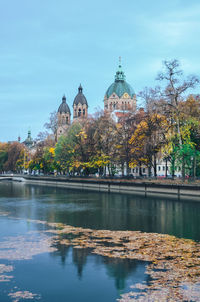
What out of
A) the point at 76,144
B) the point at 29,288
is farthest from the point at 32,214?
the point at 76,144

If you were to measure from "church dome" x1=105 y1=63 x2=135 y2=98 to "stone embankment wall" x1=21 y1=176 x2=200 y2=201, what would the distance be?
80100 mm

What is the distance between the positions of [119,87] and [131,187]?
113830 millimetres

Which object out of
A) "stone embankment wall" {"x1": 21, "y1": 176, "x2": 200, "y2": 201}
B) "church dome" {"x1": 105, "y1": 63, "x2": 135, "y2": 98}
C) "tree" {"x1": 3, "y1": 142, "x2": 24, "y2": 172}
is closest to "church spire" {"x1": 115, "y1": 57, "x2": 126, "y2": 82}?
"church dome" {"x1": 105, "y1": 63, "x2": 135, "y2": 98}

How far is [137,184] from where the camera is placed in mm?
68688

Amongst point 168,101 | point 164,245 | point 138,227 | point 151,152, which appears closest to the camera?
point 164,245

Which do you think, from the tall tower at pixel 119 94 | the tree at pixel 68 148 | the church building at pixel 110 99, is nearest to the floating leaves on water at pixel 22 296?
the tree at pixel 68 148

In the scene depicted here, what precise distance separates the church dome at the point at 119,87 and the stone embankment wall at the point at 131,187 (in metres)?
80.1

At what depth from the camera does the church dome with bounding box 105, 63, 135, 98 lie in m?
177

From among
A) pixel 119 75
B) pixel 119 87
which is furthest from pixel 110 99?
pixel 119 75

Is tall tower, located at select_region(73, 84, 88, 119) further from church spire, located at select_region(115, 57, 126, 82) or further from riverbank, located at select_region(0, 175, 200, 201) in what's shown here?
riverbank, located at select_region(0, 175, 200, 201)

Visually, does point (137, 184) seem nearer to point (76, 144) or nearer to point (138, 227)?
point (76, 144)

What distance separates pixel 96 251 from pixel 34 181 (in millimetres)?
100295

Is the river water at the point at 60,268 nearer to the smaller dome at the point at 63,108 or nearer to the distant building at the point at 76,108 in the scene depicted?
the distant building at the point at 76,108

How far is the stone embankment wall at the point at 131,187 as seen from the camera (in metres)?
55.1
